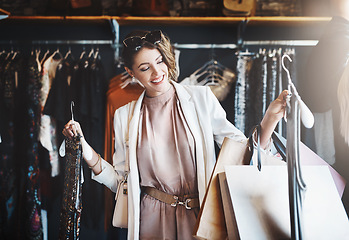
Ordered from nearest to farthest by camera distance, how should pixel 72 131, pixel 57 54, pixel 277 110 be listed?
pixel 277 110 < pixel 72 131 < pixel 57 54

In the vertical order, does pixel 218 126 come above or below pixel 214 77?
below

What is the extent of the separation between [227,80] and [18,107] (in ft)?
3.95

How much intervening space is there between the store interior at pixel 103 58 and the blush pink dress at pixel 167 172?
0.38 m

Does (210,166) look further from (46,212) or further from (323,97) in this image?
(46,212)

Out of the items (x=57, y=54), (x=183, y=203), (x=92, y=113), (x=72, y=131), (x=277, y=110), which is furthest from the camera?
(x=57, y=54)

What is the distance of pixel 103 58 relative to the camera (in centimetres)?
198

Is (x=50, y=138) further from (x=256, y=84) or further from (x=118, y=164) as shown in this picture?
(x=256, y=84)

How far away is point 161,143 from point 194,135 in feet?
0.50

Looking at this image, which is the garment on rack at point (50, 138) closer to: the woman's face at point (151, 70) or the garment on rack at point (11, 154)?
the garment on rack at point (11, 154)

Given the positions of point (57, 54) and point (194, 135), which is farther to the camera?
point (57, 54)

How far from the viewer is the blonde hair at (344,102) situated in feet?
5.08

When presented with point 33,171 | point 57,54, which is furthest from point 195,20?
point 33,171

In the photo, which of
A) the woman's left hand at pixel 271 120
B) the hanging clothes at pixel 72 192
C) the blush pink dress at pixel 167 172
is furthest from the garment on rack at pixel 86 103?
the woman's left hand at pixel 271 120

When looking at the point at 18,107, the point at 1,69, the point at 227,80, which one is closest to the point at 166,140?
the point at 227,80
